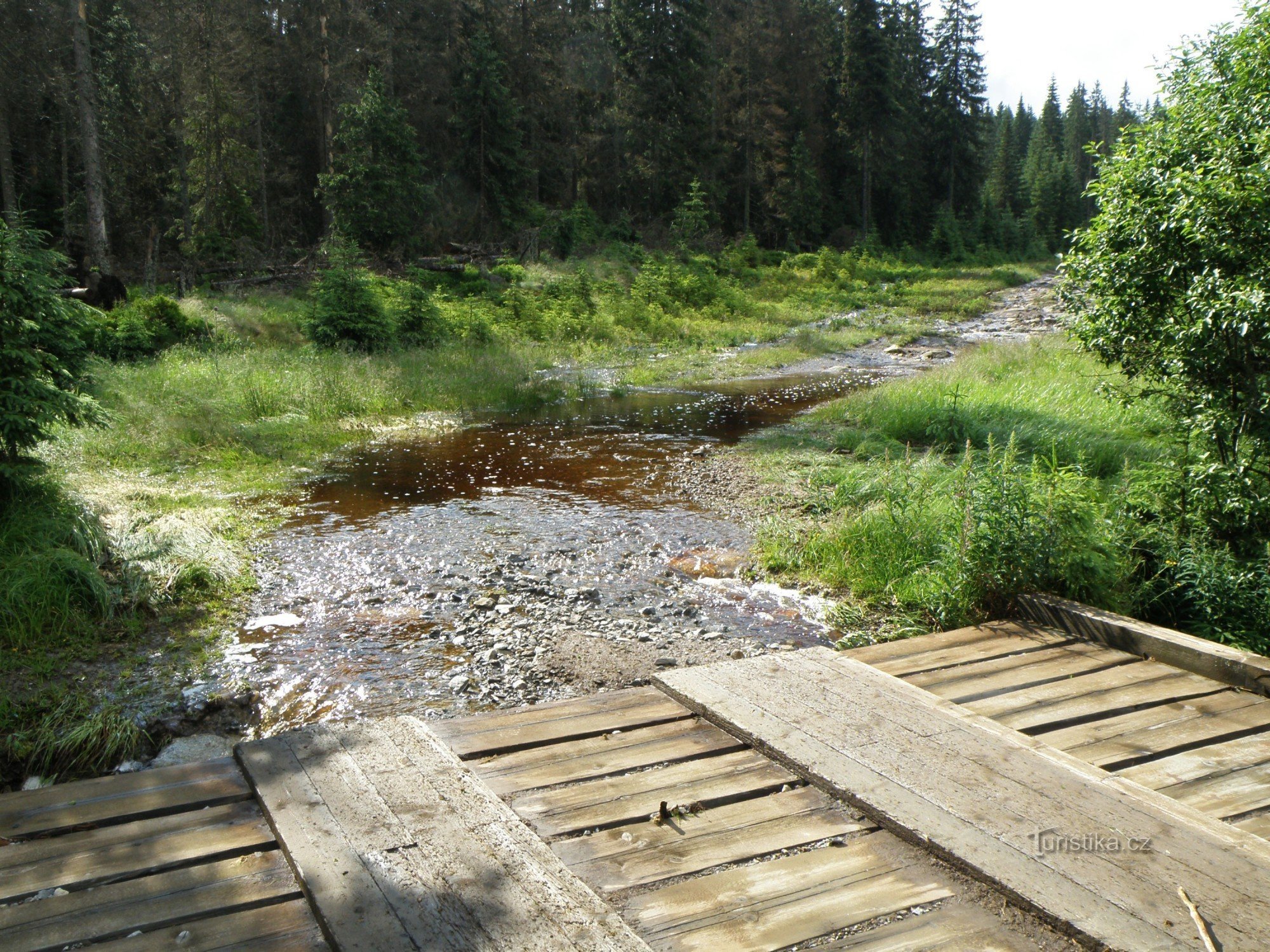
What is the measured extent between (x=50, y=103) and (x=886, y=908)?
41481 millimetres

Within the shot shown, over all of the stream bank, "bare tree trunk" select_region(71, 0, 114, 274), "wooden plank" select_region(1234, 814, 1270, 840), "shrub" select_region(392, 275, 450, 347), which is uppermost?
"bare tree trunk" select_region(71, 0, 114, 274)

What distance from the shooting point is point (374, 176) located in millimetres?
31625

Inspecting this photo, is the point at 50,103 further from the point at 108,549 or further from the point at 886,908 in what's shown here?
the point at 886,908

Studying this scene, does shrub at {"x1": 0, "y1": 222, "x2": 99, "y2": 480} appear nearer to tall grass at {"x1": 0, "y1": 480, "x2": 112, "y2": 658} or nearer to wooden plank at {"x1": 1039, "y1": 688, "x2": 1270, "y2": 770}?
tall grass at {"x1": 0, "y1": 480, "x2": 112, "y2": 658}

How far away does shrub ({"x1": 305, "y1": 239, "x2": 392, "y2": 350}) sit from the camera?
1925cm

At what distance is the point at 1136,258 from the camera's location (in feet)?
21.4

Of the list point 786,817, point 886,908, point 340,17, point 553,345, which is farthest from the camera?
point 340,17

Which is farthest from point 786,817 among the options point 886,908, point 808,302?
point 808,302

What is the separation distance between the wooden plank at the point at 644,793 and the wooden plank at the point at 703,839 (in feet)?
0.20

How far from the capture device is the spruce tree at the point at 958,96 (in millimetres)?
63656

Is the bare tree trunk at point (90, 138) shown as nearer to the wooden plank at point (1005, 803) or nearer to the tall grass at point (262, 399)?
the tall grass at point (262, 399)

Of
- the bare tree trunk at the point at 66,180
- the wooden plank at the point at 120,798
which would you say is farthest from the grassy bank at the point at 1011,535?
the bare tree trunk at the point at 66,180

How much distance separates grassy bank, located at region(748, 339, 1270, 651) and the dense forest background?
68.4ft

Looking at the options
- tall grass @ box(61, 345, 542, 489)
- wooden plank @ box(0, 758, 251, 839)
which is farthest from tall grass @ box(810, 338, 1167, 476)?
wooden plank @ box(0, 758, 251, 839)
